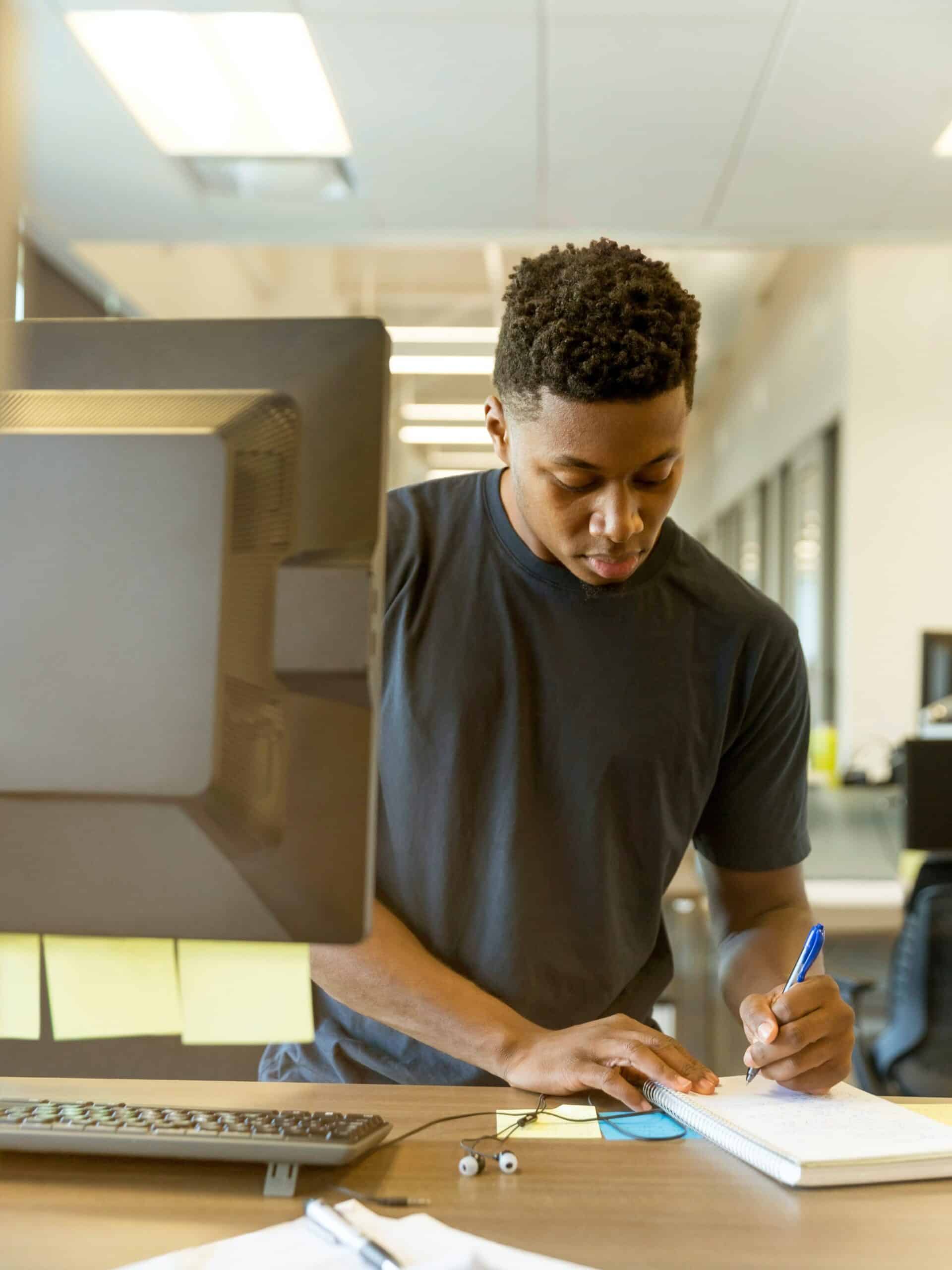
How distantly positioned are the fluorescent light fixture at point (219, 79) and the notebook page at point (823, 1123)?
8.79 feet

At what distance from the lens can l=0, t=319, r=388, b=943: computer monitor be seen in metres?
0.71

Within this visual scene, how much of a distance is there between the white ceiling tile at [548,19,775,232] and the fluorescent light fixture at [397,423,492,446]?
189 inches

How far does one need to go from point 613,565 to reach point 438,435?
8.24 m

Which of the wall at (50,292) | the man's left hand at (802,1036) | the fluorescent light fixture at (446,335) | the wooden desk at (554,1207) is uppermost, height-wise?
the fluorescent light fixture at (446,335)

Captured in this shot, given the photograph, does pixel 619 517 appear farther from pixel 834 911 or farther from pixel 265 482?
pixel 834 911

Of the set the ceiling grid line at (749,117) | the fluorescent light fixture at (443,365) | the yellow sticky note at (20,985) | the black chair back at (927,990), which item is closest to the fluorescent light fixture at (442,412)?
the fluorescent light fixture at (443,365)

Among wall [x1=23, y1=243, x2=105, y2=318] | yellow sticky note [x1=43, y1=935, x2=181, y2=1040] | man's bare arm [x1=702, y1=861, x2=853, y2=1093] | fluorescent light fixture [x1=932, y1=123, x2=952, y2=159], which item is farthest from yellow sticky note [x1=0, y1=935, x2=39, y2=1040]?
wall [x1=23, y1=243, x2=105, y2=318]

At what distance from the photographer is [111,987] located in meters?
0.81

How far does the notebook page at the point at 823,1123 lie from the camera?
811mm

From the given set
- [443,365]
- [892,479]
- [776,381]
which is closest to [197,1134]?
[892,479]

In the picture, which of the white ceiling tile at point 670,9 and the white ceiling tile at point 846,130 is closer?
the white ceiling tile at point 670,9

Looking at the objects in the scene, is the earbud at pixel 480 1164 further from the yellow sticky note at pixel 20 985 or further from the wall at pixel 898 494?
the wall at pixel 898 494

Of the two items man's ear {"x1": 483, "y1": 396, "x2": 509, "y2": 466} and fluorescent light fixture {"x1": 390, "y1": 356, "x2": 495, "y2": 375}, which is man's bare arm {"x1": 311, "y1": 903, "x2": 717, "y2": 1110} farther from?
fluorescent light fixture {"x1": 390, "y1": 356, "x2": 495, "y2": 375}

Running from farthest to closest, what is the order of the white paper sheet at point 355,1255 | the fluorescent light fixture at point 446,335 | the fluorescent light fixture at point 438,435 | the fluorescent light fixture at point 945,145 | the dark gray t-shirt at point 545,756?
1. the fluorescent light fixture at point 438,435
2. the fluorescent light fixture at point 446,335
3. the fluorescent light fixture at point 945,145
4. the dark gray t-shirt at point 545,756
5. the white paper sheet at point 355,1255
